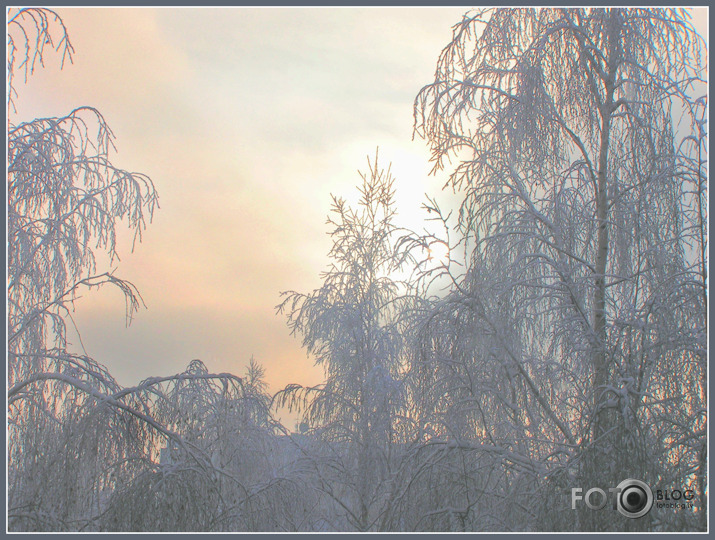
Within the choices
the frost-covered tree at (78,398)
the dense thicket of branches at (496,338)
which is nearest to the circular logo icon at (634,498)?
the dense thicket of branches at (496,338)

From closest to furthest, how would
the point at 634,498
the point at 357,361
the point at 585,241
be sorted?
the point at 634,498 → the point at 585,241 → the point at 357,361

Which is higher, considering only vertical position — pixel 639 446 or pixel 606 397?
pixel 606 397

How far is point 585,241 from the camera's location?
5.25 m

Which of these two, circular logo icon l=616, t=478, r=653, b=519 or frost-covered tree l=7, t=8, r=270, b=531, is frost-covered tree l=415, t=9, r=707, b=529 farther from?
frost-covered tree l=7, t=8, r=270, b=531

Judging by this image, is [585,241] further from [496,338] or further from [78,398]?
[78,398]

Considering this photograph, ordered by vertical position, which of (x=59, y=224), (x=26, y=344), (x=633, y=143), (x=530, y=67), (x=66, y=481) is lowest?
(x=66, y=481)

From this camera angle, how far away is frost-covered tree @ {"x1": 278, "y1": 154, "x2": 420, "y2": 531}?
6.82 metres

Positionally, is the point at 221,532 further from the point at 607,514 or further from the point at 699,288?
the point at 699,288

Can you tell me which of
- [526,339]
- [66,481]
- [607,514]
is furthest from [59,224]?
[607,514]

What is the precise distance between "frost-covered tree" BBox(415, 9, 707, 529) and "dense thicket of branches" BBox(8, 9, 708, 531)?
23 mm

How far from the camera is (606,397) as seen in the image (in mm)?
4043

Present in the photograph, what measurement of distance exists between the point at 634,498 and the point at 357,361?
4.05 meters

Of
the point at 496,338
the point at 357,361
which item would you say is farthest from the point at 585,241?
→ the point at 357,361

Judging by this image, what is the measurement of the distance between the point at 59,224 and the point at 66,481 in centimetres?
212
